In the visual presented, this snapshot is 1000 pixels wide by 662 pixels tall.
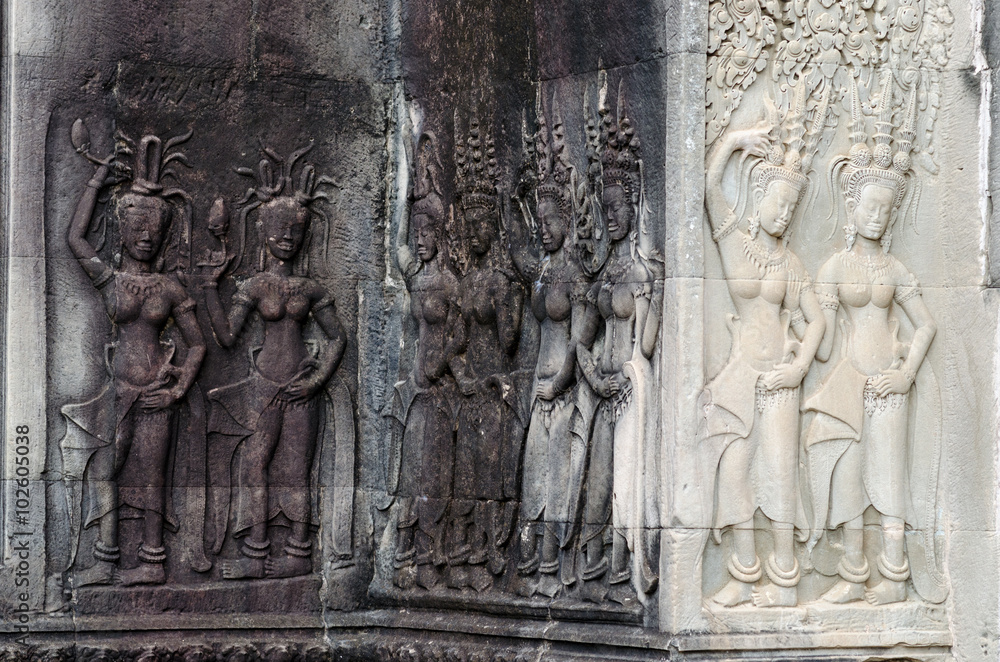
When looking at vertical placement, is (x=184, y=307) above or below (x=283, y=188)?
below

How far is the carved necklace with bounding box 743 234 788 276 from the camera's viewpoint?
8.84 meters

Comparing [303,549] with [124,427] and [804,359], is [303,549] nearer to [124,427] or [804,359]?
[124,427]

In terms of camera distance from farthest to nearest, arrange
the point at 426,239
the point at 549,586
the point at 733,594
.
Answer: the point at 426,239, the point at 549,586, the point at 733,594

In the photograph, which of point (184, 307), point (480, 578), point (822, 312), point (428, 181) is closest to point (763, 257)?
point (822, 312)

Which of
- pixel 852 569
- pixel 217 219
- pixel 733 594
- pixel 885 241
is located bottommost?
pixel 733 594

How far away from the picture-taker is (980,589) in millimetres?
9094

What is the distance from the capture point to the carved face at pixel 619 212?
29.7ft

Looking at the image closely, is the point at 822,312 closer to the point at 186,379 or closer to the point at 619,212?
the point at 619,212

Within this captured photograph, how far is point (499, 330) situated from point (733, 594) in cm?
222

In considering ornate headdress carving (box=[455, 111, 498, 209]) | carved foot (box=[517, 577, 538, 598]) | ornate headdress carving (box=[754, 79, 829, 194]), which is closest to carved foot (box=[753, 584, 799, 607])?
carved foot (box=[517, 577, 538, 598])

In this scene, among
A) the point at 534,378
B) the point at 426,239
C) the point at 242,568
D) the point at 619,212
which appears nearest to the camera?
the point at 619,212

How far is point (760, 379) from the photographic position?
8828mm

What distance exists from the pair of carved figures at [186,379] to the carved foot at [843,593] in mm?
3245

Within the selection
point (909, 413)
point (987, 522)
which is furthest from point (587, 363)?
point (987, 522)
